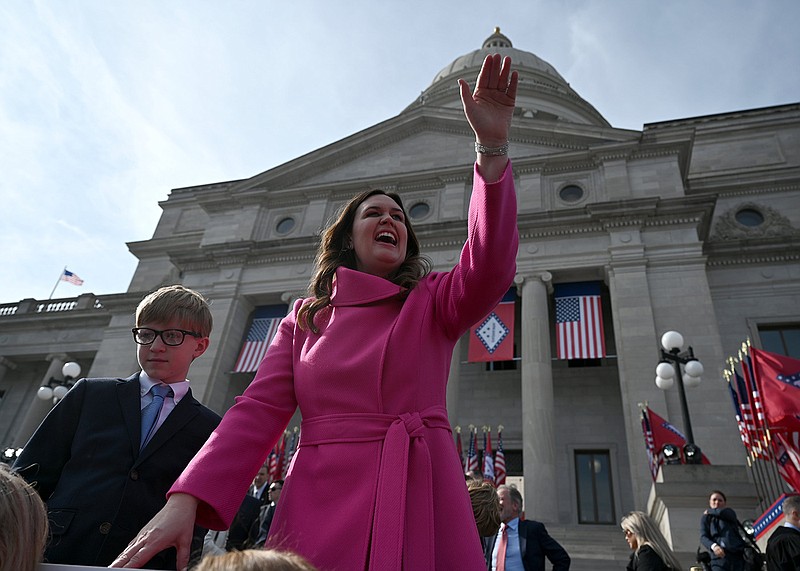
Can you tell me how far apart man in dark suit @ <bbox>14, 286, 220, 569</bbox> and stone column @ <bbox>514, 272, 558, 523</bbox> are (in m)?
14.7

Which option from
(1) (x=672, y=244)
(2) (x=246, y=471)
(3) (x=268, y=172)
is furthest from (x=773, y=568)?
(3) (x=268, y=172)

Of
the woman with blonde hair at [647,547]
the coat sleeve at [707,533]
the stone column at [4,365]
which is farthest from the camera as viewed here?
Answer: the stone column at [4,365]

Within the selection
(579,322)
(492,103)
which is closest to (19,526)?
(492,103)

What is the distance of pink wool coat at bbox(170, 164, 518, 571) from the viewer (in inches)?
78.0

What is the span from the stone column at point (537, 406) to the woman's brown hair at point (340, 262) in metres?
14.9

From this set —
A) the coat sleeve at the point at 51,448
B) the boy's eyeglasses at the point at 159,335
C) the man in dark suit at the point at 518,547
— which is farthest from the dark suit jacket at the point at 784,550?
the coat sleeve at the point at 51,448

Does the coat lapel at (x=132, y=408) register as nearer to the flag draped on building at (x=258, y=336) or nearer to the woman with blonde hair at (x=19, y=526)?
the woman with blonde hair at (x=19, y=526)

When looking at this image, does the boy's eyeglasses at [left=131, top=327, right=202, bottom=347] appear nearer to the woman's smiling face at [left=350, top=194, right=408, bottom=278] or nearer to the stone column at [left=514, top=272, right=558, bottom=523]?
the woman's smiling face at [left=350, top=194, right=408, bottom=278]

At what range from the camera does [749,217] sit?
23.0 m

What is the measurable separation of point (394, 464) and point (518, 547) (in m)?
5.15

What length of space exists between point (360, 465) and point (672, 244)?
65.0 ft

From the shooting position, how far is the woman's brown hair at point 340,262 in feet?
8.88

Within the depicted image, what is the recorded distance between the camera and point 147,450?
2.99m

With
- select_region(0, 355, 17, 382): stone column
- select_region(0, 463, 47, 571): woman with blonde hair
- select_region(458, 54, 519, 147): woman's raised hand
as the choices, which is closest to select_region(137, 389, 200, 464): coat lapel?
select_region(0, 463, 47, 571): woman with blonde hair
